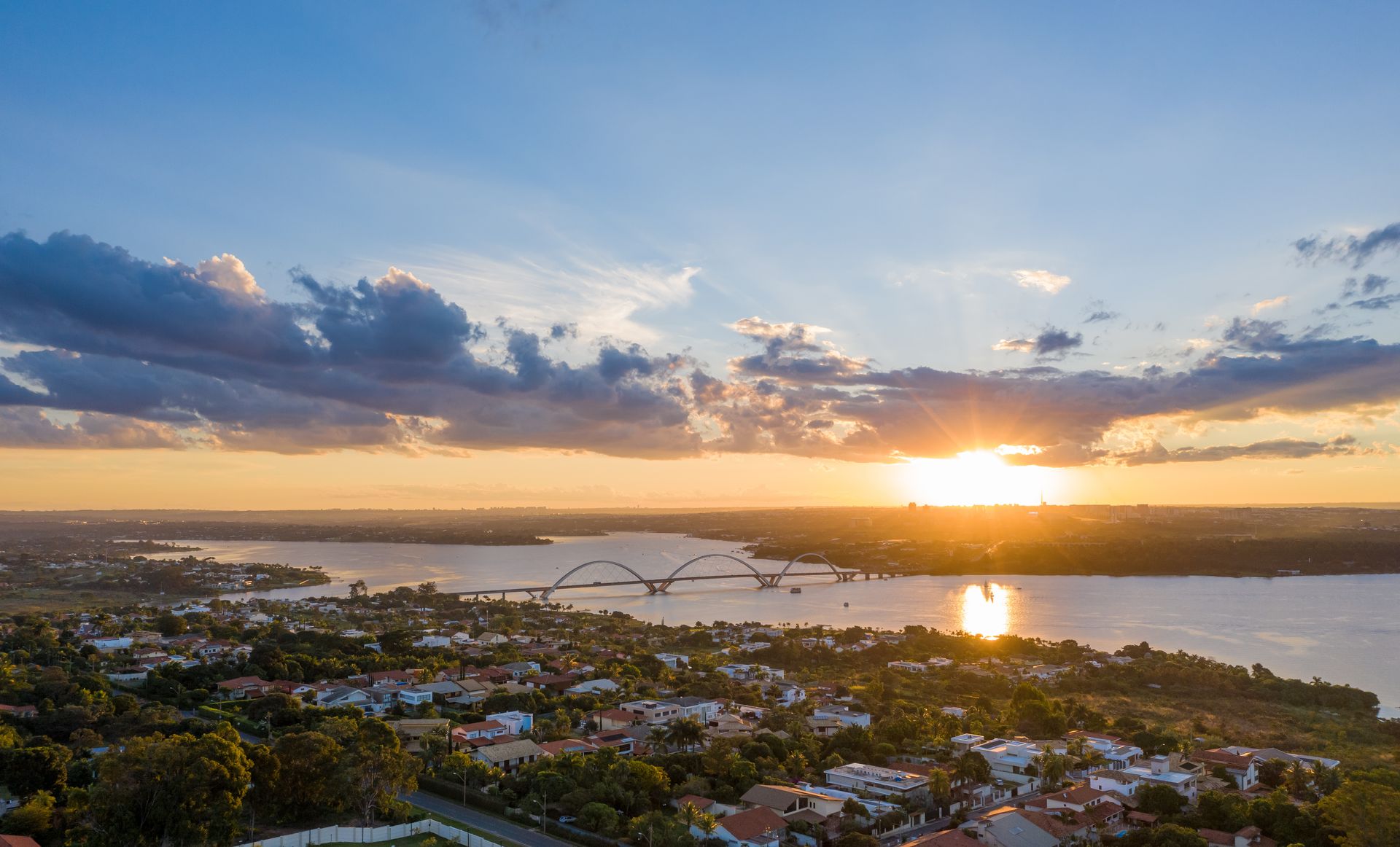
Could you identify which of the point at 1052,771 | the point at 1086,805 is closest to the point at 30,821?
the point at 1086,805

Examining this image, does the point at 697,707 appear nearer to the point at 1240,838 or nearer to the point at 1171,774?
the point at 1171,774

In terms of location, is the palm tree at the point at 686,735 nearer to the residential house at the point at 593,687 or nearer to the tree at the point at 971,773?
the tree at the point at 971,773

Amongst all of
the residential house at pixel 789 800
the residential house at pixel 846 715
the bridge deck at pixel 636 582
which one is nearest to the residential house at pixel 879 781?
the residential house at pixel 789 800

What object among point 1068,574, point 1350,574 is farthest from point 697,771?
point 1350,574

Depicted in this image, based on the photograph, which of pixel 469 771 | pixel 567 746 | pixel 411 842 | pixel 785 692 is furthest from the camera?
pixel 785 692

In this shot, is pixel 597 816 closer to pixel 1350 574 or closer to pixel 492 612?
pixel 492 612

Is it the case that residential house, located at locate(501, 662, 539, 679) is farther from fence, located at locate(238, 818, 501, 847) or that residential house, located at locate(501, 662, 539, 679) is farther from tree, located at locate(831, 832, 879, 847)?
tree, located at locate(831, 832, 879, 847)

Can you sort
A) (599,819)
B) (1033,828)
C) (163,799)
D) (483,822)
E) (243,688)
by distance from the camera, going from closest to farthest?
(163,799) < (1033,828) < (599,819) < (483,822) < (243,688)
